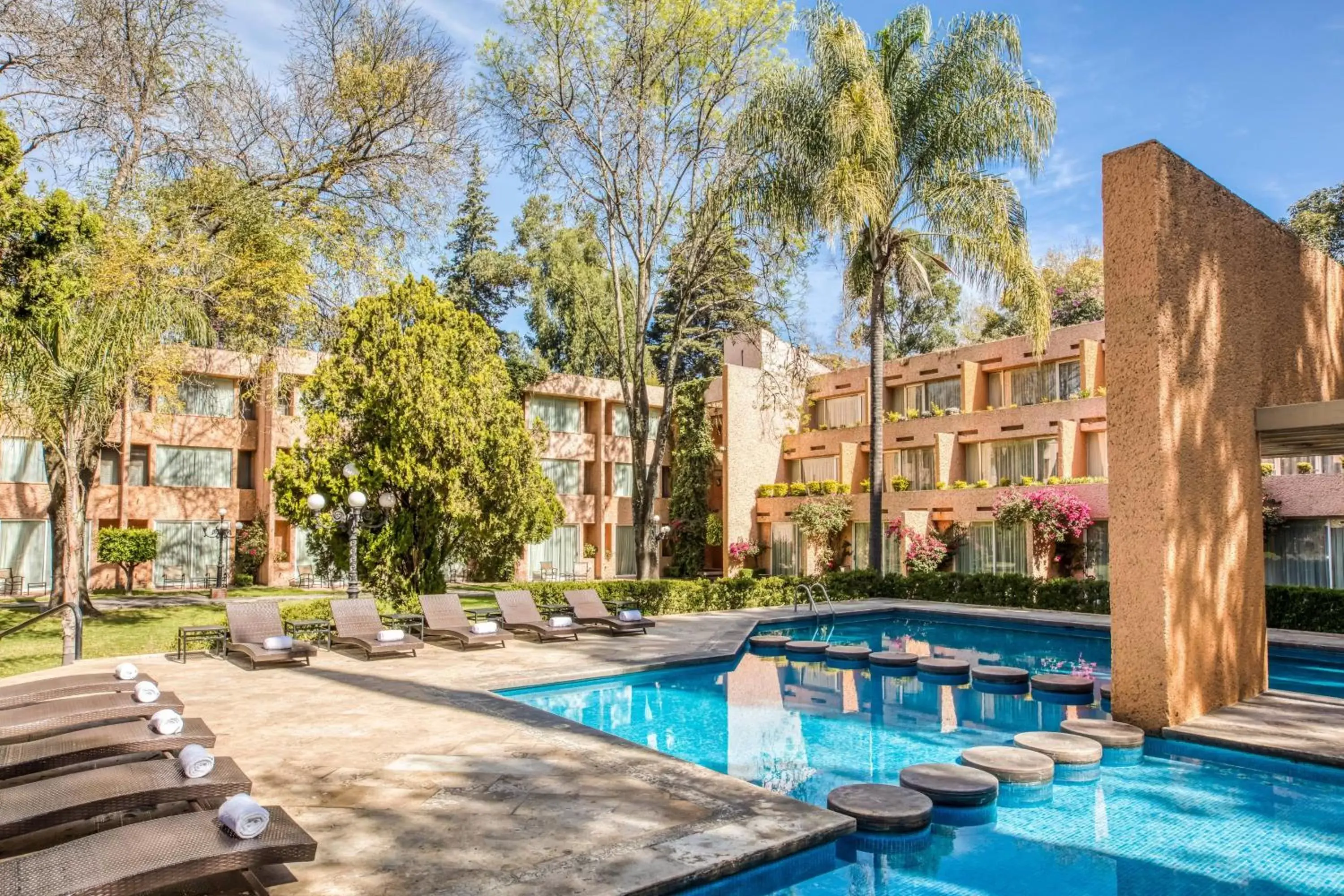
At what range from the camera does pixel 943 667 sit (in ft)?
42.9

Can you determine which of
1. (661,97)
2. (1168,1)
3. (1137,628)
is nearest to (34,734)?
(1137,628)

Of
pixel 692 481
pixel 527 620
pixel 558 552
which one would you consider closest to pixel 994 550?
pixel 692 481

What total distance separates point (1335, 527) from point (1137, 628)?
1649 centimetres

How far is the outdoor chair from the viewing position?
4793 millimetres

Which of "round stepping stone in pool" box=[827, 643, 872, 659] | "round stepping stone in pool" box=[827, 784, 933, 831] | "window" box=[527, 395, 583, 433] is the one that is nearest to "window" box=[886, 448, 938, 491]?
"window" box=[527, 395, 583, 433]

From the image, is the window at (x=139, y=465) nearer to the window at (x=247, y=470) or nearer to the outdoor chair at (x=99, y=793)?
the window at (x=247, y=470)

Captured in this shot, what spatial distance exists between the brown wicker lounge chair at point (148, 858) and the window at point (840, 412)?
27.8m

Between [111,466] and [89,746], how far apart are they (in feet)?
83.9

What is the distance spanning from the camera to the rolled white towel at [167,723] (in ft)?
21.2

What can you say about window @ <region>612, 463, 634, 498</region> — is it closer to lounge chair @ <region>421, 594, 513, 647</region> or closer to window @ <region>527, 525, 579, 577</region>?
window @ <region>527, 525, 579, 577</region>

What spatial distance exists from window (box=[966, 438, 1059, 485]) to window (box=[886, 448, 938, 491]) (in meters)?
1.34

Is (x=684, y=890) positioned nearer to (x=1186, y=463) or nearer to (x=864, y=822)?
(x=864, y=822)

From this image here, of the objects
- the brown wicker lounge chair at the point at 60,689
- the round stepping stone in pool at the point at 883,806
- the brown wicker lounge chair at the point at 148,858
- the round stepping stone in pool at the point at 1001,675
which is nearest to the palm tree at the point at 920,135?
the round stepping stone in pool at the point at 1001,675

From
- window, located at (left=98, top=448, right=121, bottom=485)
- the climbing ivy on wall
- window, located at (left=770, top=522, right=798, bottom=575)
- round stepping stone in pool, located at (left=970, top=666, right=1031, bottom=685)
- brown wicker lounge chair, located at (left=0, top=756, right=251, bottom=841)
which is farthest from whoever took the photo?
the climbing ivy on wall
